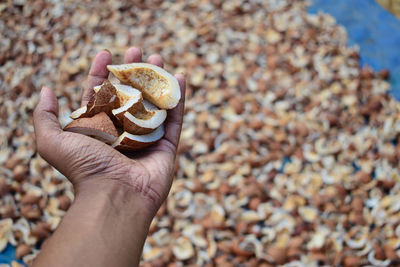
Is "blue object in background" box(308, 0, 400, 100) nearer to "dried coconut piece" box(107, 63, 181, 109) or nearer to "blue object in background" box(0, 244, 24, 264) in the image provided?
"dried coconut piece" box(107, 63, 181, 109)

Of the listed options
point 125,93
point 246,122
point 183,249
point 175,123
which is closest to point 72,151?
point 125,93

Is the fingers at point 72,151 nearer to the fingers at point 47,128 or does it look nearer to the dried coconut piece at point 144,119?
the fingers at point 47,128

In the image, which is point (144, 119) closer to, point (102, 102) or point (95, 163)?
point (102, 102)

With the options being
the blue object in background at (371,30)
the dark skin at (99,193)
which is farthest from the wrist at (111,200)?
the blue object in background at (371,30)

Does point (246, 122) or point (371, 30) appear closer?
point (246, 122)

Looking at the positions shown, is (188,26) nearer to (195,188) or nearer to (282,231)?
(195,188)

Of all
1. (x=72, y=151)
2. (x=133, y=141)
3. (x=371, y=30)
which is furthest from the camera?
(x=371, y=30)
